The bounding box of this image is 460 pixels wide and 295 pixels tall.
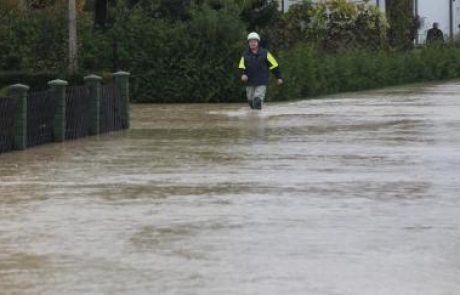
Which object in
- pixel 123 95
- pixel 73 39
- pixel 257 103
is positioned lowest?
pixel 257 103

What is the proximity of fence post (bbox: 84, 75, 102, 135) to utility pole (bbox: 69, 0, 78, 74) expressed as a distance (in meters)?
8.69

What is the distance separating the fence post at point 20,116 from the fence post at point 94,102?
265cm

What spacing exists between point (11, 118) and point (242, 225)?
760 cm

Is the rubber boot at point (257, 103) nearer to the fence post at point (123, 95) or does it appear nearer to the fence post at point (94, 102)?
the fence post at point (123, 95)

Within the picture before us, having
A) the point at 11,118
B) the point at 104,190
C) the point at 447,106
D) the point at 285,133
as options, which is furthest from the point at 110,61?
the point at 104,190

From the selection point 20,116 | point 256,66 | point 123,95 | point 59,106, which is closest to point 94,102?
point 123,95

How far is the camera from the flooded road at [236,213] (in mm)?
8805

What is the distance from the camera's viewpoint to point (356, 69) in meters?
38.2

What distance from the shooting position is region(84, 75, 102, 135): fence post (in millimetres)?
20688

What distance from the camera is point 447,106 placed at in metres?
28.2

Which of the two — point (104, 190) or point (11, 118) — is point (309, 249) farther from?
point (11, 118)

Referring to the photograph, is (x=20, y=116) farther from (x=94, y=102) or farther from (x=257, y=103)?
(x=257, y=103)

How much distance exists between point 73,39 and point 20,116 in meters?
12.7

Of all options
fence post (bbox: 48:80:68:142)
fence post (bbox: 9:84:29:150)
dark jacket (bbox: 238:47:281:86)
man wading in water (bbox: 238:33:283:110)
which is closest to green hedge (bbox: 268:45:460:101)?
man wading in water (bbox: 238:33:283:110)
